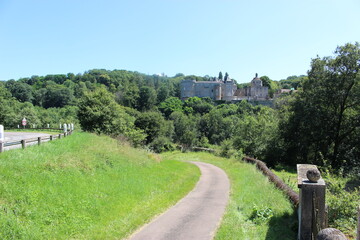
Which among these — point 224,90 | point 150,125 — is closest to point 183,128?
point 150,125

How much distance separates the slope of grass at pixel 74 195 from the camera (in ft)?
25.3

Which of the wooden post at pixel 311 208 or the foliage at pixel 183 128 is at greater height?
the wooden post at pixel 311 208

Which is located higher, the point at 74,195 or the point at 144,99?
the point at 144,99

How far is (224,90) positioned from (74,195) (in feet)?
443

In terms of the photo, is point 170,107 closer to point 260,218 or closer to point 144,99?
point 144,99

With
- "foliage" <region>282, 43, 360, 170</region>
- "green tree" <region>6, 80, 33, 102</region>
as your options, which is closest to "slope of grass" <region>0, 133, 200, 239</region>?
"foliage" <region>282, 43, 360, 170</region>

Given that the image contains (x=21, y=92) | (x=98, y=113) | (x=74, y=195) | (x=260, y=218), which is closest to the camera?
(x=260, y=218)

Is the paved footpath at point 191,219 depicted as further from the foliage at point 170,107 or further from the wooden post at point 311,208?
the foliage at point 170,107

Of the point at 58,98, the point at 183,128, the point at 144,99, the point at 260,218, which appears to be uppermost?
the point at 58,98

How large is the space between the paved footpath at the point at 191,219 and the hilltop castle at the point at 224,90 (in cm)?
11917

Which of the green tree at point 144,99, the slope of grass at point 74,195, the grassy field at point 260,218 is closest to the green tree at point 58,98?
the green tree at point 144,99

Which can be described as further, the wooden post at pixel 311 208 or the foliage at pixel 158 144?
the foliage at pixel 158 144

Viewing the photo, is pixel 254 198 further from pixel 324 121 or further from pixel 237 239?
pixel 324 121

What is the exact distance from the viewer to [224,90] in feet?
463
